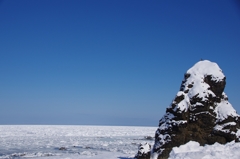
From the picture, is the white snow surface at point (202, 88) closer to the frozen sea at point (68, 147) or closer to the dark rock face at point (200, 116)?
the dark rock face at point (200, 116)

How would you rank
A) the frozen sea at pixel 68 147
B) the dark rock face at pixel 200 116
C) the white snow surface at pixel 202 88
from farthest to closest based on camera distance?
the frozen sea at pixel 68 147
the white snow surface at pixel 202 88
the dark rock face at pixel 200 116

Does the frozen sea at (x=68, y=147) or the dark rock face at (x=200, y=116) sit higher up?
the dark rock face at (x=200, y=116)

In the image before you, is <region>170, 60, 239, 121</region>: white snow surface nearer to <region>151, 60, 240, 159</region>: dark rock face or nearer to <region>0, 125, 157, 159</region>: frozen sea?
<region>151, 60, 240, 159</region>: dark rock face

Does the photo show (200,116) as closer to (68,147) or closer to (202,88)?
(202,88)

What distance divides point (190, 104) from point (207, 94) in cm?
154

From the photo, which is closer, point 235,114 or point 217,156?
point 217,156

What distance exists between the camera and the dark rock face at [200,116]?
19.1m

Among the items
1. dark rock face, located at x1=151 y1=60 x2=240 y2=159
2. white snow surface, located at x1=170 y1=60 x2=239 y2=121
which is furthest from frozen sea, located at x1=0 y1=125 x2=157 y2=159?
white snow surface, located at x1=170 y1=60 x2=239 y2=121

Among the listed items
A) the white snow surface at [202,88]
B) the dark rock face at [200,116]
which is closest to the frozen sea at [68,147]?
the dark rock face at [200,116]

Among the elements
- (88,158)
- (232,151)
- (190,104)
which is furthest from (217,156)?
(88,158)

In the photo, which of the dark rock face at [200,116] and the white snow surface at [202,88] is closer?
the dark rock face at [200,116]

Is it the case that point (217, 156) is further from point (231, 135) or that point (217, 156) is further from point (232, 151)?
point (231, 135)

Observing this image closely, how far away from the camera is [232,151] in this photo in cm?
1211

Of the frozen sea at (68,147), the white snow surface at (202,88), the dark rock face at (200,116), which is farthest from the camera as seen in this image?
the frozen sea at (68,147)
